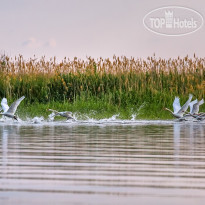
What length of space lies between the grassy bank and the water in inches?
461

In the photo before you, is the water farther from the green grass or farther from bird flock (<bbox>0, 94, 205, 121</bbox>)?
the green grass

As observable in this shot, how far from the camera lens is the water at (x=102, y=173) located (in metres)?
5.13

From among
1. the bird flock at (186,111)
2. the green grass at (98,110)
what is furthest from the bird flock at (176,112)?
the green grass at (98,110)

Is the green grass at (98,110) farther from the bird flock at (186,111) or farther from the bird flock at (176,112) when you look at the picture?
the bird flock at (176,112)

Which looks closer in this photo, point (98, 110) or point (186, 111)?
point (186, 111)

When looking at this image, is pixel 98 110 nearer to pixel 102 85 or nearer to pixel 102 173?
pixel 102 85

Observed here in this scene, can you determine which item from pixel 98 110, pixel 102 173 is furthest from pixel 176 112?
pixel 102 173

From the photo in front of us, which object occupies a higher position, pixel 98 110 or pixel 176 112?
pixel 98 110

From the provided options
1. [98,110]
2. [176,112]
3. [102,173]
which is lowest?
[102,173]

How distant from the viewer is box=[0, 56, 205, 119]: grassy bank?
2225 cm

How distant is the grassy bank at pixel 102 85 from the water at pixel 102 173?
11.7 meters

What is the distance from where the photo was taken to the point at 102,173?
6.53 metres

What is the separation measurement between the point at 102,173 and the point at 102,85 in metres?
17.1

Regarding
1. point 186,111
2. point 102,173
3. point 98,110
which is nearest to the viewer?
point 102,173
